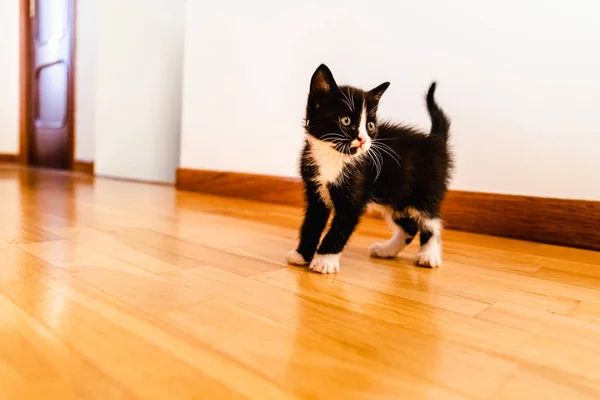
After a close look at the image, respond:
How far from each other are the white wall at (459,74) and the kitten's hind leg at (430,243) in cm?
56

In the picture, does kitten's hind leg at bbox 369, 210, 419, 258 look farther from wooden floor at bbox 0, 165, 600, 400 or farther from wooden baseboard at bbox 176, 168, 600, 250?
wooden baseboard at bbox 176, 168, 600, 250

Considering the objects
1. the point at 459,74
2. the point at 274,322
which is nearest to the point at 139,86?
the point at 459,74

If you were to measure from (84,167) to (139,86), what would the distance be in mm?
1159

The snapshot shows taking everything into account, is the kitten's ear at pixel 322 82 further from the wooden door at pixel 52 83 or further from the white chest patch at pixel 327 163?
the wooden door at pixel 52 83

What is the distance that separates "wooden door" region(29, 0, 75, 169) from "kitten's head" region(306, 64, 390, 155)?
3465mm

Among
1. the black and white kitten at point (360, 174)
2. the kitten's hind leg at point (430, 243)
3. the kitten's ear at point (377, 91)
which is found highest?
the kitten's ear at point (377, 91)

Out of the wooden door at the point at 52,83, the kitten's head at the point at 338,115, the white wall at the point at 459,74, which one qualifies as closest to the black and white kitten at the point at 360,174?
the kitten's head at the point at 338,115

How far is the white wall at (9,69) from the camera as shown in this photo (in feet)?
14.2

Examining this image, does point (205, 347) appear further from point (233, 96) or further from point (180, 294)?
point (233, 96)

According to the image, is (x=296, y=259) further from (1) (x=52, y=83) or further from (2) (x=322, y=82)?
(1) (x=52, y=83)

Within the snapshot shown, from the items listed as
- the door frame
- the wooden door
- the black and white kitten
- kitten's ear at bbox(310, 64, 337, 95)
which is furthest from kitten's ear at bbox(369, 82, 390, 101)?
the door frame

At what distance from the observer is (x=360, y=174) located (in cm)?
102

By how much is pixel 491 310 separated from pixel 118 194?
6.15ft

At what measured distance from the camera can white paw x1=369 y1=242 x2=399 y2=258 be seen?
1.18 m
